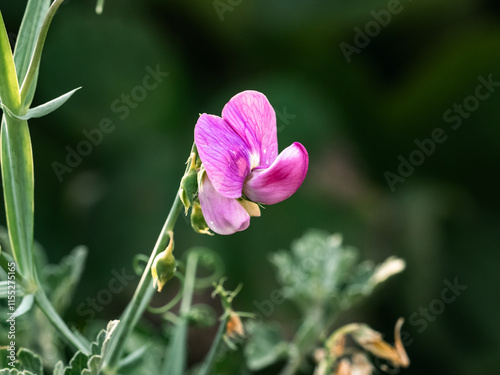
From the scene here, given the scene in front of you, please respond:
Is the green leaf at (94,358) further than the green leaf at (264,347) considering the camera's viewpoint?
No

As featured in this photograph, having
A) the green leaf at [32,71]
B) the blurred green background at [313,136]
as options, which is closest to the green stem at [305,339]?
the green leaf at [32,71]

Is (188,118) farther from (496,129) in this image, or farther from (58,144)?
(496,129)

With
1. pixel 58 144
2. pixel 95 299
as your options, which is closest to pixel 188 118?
pixel 58 144

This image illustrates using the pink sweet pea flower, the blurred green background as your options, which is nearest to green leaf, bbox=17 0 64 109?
the pink sweet pea flower

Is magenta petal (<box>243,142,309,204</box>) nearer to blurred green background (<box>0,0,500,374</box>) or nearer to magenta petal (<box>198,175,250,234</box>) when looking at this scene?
magenta petal (<box>198,175,250,234</box>)

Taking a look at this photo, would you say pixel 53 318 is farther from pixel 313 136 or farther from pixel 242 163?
pixel 313 136

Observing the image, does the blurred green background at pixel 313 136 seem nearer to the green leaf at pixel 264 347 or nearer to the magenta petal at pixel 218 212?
the green leaf at pixel 264 347
